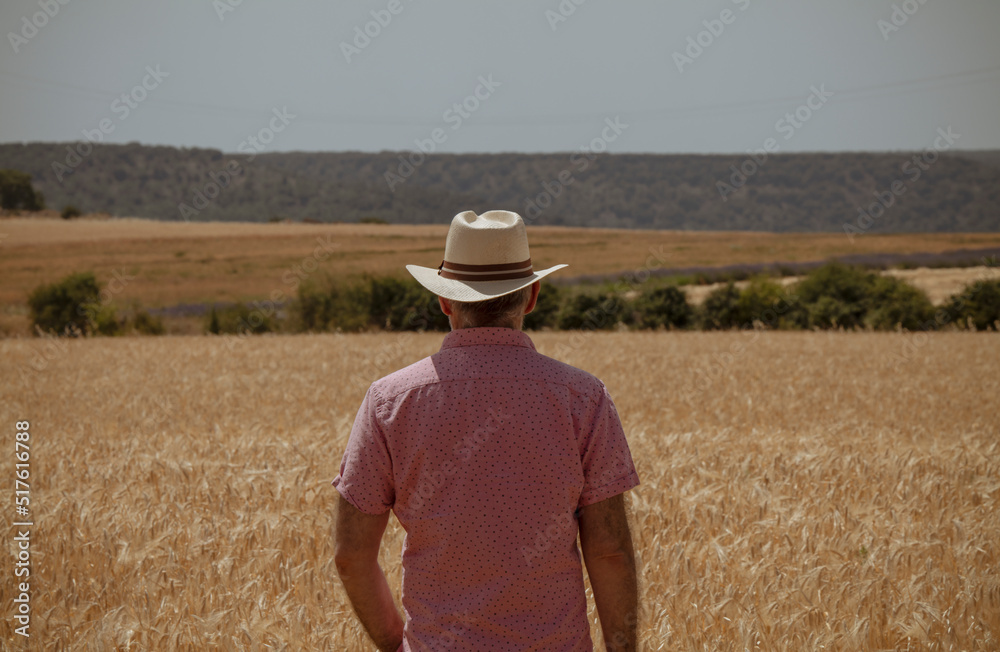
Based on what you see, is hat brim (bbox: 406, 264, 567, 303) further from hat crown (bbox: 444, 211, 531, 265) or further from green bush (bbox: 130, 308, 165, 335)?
green bush (bbox: 130, 308, 165, 335)

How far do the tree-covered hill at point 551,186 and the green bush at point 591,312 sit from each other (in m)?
55.5

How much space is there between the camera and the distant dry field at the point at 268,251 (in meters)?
39.8

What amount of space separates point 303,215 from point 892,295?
71680 millimetres

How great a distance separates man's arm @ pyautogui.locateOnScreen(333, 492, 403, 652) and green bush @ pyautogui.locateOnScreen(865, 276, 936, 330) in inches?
1101

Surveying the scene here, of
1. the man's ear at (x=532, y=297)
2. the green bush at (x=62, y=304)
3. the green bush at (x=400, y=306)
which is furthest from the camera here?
the green bush at (x=400, y=306)

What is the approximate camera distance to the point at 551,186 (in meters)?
77.6

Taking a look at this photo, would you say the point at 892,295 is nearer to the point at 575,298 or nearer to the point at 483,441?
the point at 575,298

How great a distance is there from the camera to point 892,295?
27.4 meters

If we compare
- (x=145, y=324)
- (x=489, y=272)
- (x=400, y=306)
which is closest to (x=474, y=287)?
(x=489, y=272)

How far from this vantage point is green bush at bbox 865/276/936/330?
1049 inches

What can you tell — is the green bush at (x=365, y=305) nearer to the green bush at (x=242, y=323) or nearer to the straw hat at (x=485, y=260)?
the green bush at (x=242, y=323)

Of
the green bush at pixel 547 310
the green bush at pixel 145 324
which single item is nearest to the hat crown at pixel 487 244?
the green bush at pixel 547 310

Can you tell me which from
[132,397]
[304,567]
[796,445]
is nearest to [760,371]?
[796,445]

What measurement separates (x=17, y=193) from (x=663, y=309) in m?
69.6
